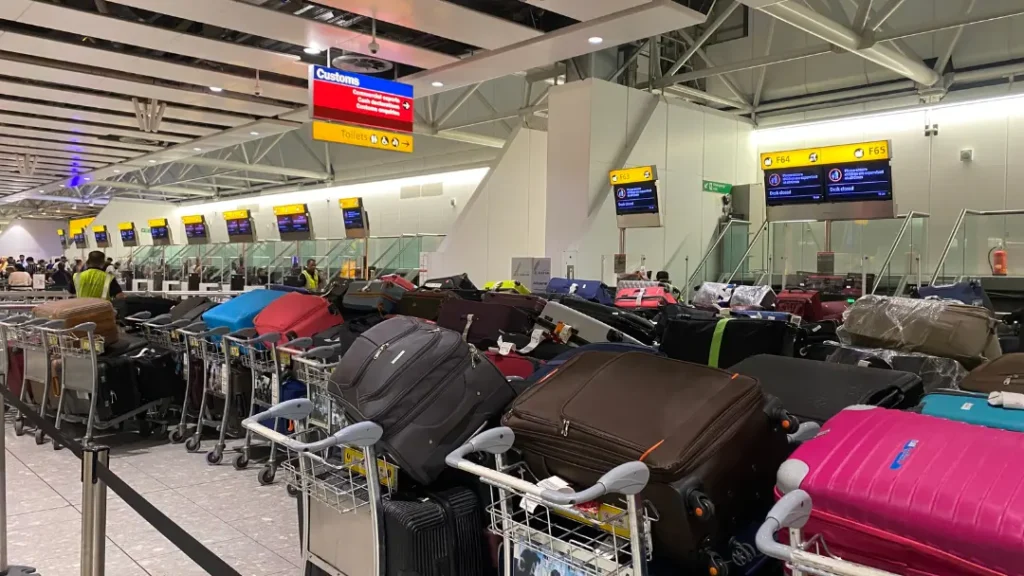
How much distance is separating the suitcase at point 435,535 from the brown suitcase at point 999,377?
171cm

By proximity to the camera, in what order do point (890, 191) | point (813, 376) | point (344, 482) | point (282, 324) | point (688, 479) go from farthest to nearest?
point (890, 191), point (282, 324), point (344, 482), point (813, 376), point (688, 479)

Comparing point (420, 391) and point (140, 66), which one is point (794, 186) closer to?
point (140, 66)

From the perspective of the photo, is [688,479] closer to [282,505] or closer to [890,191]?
[282,505]

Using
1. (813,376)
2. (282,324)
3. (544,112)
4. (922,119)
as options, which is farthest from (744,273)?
(813,376)

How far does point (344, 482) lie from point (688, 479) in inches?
53.0

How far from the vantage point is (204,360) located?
5609 millimetres

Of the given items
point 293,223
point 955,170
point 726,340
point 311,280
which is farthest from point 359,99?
point 955,170

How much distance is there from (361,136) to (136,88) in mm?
3750

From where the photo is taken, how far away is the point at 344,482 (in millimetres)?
2602

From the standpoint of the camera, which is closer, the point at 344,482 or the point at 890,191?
the point at 344,482

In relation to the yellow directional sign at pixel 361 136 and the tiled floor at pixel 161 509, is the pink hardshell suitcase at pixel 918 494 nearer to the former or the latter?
the tiled floor at pixel 161 509

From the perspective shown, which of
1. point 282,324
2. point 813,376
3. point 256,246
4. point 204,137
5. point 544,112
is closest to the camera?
point 813,376

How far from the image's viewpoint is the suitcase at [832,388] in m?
2.25

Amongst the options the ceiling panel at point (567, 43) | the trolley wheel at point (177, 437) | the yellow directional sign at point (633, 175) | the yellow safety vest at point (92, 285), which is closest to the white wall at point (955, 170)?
the yellow directional sign at point (633, 175)
